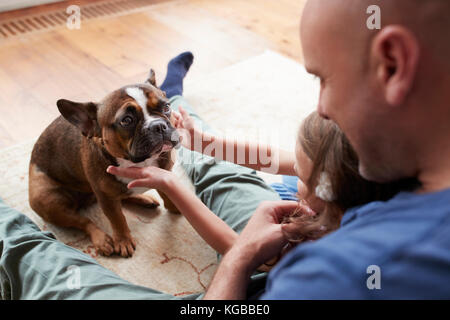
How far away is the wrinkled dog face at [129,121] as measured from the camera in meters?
1.18

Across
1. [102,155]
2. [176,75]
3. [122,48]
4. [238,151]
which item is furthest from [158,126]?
[122,48]

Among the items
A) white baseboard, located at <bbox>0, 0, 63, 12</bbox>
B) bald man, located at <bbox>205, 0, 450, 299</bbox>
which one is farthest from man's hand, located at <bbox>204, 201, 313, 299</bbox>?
white baseboard, located at <bbox>0, 0, 63, 12</bbox>

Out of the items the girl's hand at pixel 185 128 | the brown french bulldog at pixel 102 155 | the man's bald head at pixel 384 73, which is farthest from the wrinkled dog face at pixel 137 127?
the man's bald head at pixel 384 73

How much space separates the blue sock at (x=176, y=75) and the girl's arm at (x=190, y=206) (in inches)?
34.4

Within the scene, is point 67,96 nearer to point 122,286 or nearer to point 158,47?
point 158,47

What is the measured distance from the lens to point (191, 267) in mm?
1418

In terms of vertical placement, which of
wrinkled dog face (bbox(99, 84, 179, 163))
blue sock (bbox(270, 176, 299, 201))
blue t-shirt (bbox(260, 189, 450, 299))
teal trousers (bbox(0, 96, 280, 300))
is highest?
blue t-shirt (bbox(260, 189, 450, 299))

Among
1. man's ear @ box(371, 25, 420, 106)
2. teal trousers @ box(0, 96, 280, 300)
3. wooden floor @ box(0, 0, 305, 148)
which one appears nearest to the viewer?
man's ear @ box(371, 25, 420, 106)

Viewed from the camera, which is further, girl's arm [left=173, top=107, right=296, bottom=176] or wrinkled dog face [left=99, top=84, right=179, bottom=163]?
girl's arm [left=173, top=107, right=296, bottom=176]

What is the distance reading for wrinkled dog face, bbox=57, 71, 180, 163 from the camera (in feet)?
3.88

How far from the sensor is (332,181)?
0.83 metres

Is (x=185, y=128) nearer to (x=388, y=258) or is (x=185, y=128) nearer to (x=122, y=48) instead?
(x=388, y=258)

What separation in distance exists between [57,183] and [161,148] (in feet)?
1.67

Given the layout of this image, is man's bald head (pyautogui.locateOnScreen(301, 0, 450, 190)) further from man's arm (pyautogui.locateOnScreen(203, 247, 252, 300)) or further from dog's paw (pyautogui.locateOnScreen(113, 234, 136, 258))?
dog's paw (pyautogui.locateOnScreen(113, 234, 136, 258))
